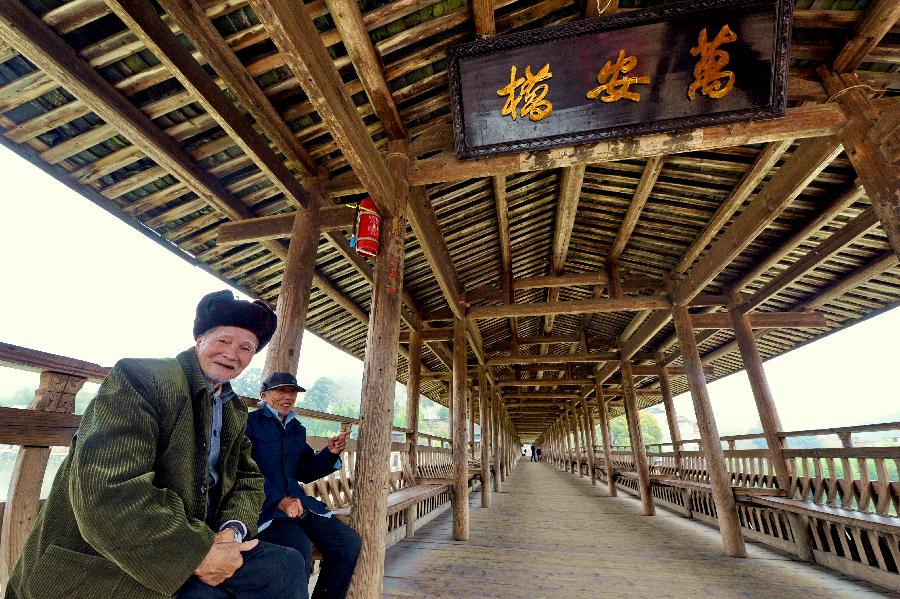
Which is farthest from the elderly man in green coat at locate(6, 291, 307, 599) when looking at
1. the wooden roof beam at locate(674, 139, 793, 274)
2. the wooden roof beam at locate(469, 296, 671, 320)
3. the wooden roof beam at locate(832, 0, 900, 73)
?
the wooden roof beam at locate(469, 296, 671, 320)

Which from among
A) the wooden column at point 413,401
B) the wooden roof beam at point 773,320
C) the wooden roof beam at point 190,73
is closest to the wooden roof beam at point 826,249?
the wooden roof beam at point 773,320

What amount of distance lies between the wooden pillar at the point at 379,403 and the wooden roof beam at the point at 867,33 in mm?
3926

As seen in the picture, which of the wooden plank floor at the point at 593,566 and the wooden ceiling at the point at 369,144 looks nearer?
the wooden ceiling at the point at 369,144

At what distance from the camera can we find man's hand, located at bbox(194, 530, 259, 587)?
1260 mm

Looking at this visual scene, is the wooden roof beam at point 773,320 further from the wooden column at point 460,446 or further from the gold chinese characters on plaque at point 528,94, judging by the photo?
the gold chinese characters on plaque at point 528,94

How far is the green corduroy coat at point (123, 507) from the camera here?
3.52ft

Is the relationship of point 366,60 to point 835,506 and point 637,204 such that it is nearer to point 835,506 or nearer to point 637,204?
point 637,204

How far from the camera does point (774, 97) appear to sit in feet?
9.47

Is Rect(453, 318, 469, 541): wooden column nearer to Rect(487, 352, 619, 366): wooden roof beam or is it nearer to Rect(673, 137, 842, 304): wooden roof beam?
Rect(487, 352, 619, 366): wooden roof beam

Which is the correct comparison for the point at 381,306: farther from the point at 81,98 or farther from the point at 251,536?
the point at 81,98

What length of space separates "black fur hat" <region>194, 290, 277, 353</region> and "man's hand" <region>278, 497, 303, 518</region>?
1.35 metres

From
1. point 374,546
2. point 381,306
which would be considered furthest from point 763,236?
point 374,546

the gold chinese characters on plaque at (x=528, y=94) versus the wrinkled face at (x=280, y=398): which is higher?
the gold chinese characters on plaque at (x=528, y=94)

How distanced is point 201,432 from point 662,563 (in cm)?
575
